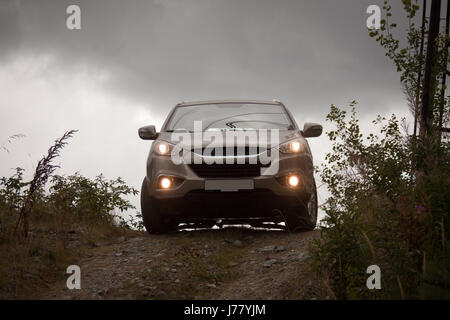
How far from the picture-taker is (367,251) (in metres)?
4.12

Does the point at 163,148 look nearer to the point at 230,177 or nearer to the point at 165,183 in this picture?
the point at 165,183

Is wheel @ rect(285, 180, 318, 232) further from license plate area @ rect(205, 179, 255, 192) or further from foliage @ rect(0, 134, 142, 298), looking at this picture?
foliage @ rect(0, 134, 142, 298)

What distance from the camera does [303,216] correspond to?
6.60 meters

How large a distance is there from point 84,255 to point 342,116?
25.8 ft

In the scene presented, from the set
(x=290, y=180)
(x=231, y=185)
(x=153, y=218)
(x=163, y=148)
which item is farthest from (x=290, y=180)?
(x=153, y=218)

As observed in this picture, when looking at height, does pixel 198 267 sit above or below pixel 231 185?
below

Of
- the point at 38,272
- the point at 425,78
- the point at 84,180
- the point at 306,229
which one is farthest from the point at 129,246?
the point at 425,78

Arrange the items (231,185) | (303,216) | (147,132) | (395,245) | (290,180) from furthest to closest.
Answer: (147,132), (303,216), (290,180), (231,185), (395,245)

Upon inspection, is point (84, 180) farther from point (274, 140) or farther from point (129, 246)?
point (274, 140)

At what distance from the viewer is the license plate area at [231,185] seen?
19.5 feet

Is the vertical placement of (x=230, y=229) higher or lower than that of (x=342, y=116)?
lower

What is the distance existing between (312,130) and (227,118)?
1.17 metres

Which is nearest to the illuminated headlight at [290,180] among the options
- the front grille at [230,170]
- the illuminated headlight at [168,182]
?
the front grille at [230,170]
